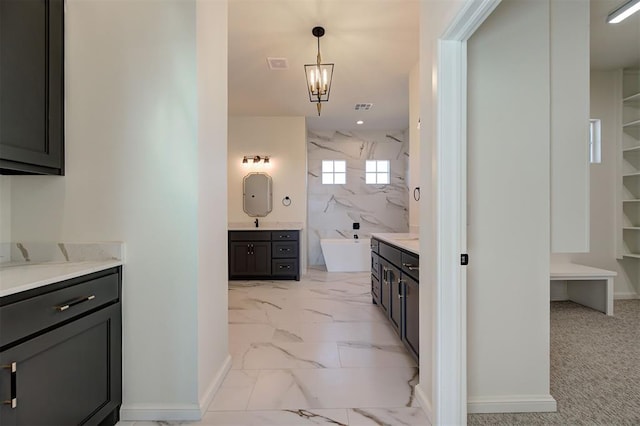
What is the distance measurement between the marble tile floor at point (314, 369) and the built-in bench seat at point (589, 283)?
209 centimetres

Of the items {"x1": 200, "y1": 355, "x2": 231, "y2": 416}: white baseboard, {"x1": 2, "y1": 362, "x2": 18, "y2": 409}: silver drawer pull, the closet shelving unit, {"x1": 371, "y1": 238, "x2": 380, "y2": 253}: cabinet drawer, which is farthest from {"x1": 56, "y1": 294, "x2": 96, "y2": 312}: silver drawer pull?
the closet shelving unit

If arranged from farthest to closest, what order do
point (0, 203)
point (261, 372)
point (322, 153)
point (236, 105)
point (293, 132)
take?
point (322, 153) < point (293, 132) < point (236, 105) < point (261, 372) < point (0, 203)

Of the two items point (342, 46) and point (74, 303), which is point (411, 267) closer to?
point (74, 303)

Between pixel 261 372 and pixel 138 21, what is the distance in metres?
2.28

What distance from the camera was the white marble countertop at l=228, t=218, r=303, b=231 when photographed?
5242mm

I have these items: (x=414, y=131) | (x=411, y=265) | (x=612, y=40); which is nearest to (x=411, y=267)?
(x=411, y=265)

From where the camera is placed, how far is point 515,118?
175 cm

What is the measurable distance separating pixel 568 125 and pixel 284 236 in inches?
161

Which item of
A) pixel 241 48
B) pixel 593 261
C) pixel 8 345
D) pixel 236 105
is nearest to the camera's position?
pixel 8 345

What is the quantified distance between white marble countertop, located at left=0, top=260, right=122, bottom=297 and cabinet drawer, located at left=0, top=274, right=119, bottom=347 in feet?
0.17

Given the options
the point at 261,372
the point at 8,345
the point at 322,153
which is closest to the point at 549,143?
the point at 261,372

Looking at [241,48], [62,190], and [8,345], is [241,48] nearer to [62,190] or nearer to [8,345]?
[62,190]

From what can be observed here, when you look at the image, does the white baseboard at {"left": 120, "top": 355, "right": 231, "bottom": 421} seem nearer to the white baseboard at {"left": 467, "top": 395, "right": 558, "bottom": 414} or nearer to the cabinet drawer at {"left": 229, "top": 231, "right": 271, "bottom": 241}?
the white baseboard at {"left": 467, "top": 395, "right": 558, "bottom": 414}

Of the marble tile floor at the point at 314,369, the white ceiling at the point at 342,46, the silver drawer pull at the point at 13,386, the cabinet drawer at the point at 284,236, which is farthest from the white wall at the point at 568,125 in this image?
the cabinet drawer at the point at 284,236
